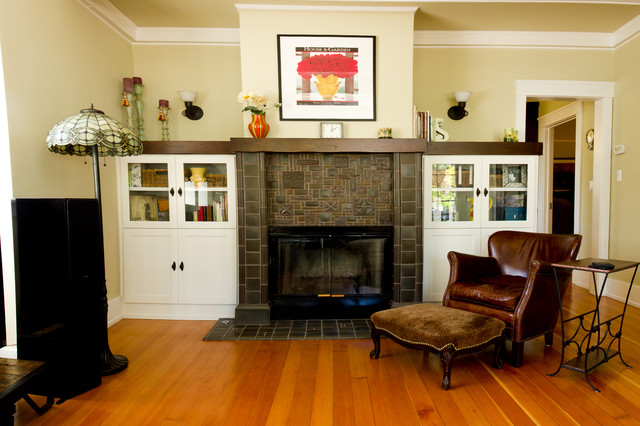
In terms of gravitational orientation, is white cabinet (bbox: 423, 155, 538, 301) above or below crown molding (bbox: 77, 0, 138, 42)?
below

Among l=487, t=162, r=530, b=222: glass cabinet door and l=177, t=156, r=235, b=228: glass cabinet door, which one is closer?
l=177, t=156, r=235, b=228: glass cabinet door

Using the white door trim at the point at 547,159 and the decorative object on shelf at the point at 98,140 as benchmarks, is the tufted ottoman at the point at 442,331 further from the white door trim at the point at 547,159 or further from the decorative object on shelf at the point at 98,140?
the white door trim at the point at 547,159

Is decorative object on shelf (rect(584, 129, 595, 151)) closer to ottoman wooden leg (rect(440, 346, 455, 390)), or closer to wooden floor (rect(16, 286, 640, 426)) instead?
wooden floor (rect(16, 286, 640, 426))

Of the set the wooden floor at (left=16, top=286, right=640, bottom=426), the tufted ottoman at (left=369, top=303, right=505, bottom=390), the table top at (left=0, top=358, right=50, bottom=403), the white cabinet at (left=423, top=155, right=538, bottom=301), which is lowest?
the wooden floor at (left=16, top=286, right=640, bottom=426)

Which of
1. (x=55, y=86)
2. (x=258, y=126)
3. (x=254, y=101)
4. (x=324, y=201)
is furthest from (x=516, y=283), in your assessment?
(x=55, y=86)

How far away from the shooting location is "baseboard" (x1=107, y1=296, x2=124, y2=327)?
306 cm

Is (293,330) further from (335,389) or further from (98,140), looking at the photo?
(98,140)

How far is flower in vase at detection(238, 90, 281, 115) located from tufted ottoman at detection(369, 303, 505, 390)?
6.13ft

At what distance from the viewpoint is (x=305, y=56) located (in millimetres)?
3078

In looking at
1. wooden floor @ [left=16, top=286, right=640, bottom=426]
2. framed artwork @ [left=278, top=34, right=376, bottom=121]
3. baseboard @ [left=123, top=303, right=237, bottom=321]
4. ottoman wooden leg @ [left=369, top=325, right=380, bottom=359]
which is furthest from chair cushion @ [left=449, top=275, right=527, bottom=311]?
baseboard @ [left=123, top=303, right=237, bottom=321]

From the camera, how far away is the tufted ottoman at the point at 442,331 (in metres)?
2.01

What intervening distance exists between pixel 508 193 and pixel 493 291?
1.33 metres

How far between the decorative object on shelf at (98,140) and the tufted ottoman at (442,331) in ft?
5.61

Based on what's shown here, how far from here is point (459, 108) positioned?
3.58m
